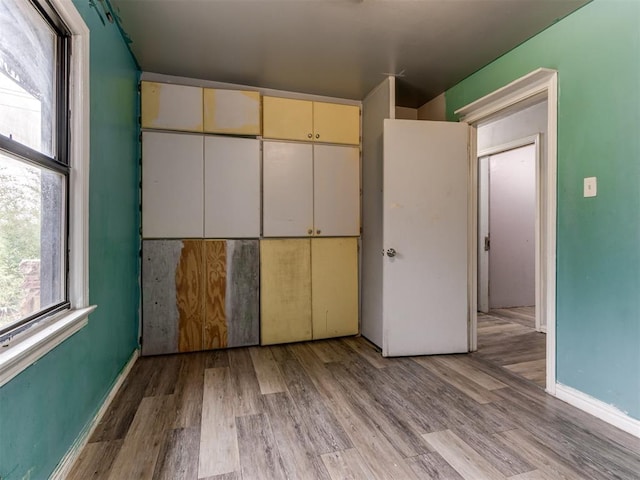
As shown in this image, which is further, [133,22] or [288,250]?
[288,250]

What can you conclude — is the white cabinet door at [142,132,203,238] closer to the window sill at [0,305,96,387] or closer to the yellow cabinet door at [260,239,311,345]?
the yellow cabinet door at [260,239,311,345]

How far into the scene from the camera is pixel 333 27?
205 cm

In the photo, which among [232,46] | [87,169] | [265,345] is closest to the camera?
[87,169]

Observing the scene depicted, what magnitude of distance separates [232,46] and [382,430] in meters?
2.69

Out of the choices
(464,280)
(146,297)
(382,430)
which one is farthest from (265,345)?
(464,280)

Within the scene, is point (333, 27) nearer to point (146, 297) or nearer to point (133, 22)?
point (133, 22)

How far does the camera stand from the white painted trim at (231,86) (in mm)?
2693

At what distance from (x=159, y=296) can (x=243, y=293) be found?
2.28 feet

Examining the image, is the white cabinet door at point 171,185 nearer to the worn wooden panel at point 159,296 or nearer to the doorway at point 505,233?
the worn wooden panel at point 159,296

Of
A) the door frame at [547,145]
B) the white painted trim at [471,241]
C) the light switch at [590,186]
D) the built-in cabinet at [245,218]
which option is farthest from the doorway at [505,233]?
the light switch at [590,186]

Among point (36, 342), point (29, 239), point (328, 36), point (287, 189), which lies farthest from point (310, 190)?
point (36, 342)

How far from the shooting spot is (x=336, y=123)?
3.04 m

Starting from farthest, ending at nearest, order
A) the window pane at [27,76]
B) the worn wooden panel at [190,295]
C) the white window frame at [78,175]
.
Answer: the worn wooden panel at [190,295], the white window frame at [78,175], the window pane at [27,76]

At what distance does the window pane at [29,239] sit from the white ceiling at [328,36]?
1313 mm
